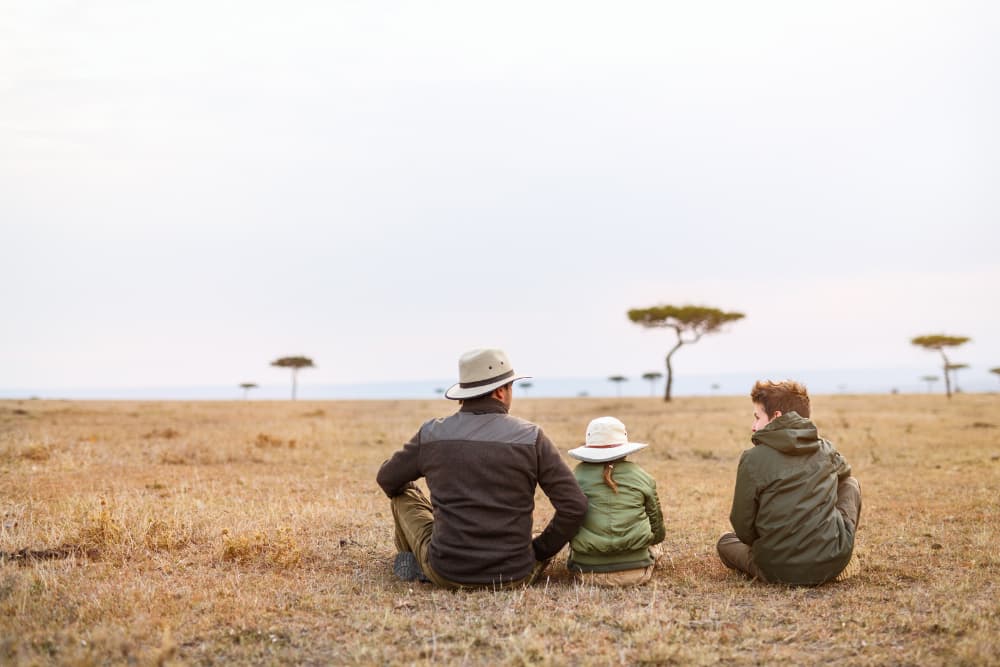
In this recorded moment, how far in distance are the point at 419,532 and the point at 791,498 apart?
2.96m

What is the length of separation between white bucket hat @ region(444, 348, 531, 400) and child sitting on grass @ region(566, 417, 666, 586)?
98 centimetres

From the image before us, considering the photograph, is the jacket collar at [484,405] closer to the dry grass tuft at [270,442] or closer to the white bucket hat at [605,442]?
the white bucket hat at [605,442]

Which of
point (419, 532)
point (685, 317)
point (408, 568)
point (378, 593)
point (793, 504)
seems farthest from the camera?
point (685, 317)

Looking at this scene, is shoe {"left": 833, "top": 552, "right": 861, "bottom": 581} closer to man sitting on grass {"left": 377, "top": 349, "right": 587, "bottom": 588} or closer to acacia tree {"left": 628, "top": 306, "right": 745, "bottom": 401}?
man sitting on grass {"left": 377, "top": 349, "right": 587, "bottom": 588}

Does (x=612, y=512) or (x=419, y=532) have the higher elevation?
(x=612, y=512)

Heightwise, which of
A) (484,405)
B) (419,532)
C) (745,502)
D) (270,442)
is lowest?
(270,442)

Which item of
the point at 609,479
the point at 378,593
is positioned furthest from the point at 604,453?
the point at 378,593

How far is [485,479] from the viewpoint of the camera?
6.04 metres

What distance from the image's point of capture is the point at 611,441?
6574mm

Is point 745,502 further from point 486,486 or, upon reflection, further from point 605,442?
point 486,486

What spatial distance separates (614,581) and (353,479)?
28.0 ft

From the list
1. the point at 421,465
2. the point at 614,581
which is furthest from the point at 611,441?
the point at 421,465

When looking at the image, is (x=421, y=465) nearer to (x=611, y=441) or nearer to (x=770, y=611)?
(x=611, y=441)

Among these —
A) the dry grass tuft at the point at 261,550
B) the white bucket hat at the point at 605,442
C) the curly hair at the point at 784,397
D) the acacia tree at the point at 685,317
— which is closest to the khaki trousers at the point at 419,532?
the white bucket hat at the point at 605,442
